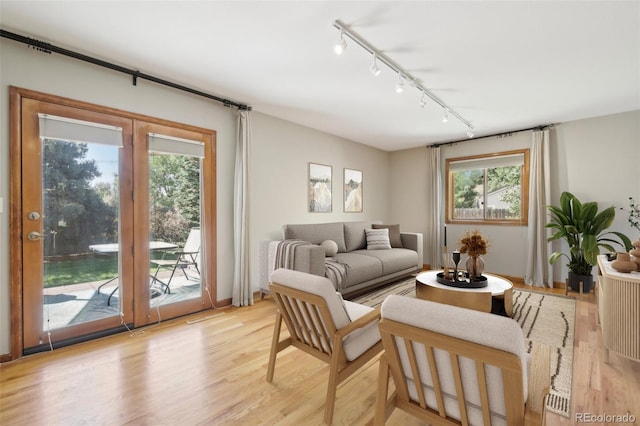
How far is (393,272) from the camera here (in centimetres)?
440

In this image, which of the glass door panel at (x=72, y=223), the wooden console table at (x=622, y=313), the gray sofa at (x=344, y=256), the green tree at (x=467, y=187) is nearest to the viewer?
the wooden console table at (x=622, y=313)

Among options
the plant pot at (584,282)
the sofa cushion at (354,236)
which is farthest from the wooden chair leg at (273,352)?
the plant pot at (584,282)

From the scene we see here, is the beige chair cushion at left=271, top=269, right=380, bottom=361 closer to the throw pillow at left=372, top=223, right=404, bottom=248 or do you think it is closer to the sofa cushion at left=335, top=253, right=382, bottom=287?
the sofa cushion at left=335, top=253, right=382, bottom=287

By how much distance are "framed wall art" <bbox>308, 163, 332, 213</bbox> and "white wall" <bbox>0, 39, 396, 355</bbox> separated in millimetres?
111

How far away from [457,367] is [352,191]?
4661 millimetres

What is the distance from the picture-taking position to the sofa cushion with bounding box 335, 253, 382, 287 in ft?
12.0

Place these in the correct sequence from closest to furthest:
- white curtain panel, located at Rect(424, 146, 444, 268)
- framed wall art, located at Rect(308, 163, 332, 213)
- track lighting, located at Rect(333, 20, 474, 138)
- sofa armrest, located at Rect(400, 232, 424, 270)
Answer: track lighting, located at Rect(333, 20, 474, 138) < framed wall art, located at Rect(308, 163, 332, 213) < sofa armrest, located at Rect(400, 232, 424, 270) < white curtain panel, located at Rect(424, 146, 444, 268)

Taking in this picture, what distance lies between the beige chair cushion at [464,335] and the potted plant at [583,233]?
386 cm

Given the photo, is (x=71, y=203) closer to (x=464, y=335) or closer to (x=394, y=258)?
(x=464, y=335)

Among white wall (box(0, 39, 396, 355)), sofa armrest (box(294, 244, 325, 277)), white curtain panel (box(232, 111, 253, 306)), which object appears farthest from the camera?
white curtain panel (box(232, 111, 253, 306))

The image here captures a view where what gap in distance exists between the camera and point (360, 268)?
148 inches

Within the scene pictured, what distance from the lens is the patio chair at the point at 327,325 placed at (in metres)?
1.60

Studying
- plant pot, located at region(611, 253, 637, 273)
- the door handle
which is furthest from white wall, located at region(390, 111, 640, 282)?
the door handle

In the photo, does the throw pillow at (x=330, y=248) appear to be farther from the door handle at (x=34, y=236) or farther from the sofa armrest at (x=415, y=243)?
the door handle at (x=34, y=236)
